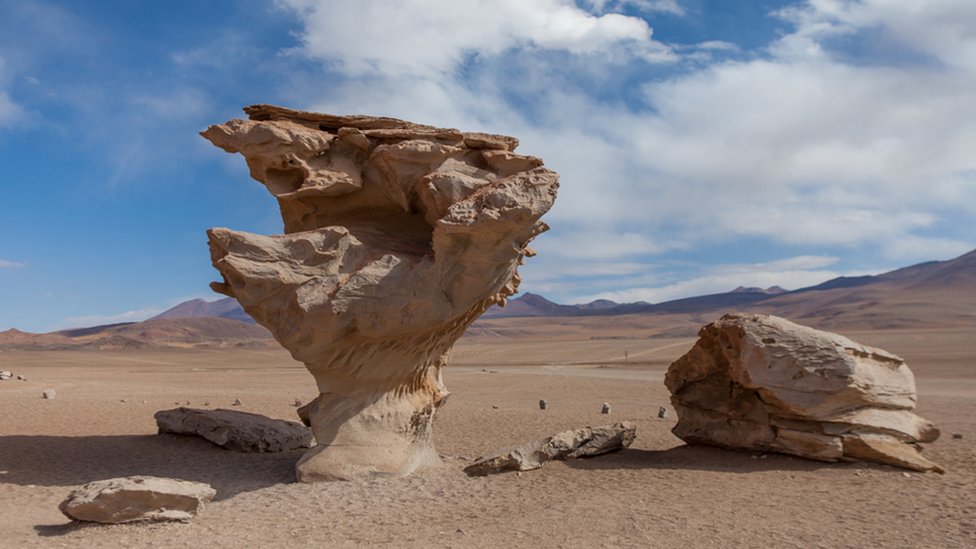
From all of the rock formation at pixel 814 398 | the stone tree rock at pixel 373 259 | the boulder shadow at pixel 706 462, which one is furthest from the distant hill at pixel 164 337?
the rock formation at pixel 814 398

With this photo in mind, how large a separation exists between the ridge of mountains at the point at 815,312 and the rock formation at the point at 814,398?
8477 cm

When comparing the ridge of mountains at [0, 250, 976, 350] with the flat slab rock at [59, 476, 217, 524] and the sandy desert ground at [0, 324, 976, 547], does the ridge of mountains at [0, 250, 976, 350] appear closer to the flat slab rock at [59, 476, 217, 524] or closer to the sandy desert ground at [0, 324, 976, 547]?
the sandy desert ground at [0, 324, 976, 547]

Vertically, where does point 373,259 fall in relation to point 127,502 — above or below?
above

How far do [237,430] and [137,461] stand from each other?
1775 mm

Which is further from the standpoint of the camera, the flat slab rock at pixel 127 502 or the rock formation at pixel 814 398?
the rock formation at pixel 814 398

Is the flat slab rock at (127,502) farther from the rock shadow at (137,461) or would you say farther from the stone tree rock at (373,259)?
the stone tree rock at (373,259)

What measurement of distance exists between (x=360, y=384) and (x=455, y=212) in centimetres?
313

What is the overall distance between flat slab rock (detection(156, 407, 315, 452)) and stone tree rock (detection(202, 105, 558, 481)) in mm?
2612

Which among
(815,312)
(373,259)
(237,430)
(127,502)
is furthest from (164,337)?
(127,502)

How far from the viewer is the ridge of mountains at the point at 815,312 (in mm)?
96375

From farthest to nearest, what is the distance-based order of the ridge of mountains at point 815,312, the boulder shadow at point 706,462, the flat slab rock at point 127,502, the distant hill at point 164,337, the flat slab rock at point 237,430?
the distant hill at point 164,337
the ridge of mountains at point 815,312
the flat slab rock at point 237,430
the boulder shadow at point 706,462
the flat slab rock at point 127,502

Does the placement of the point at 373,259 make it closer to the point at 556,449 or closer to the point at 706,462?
the point at 556,449

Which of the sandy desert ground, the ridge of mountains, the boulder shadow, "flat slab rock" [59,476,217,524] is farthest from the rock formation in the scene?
the ridge of mountains

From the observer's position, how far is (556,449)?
37.0 ft
